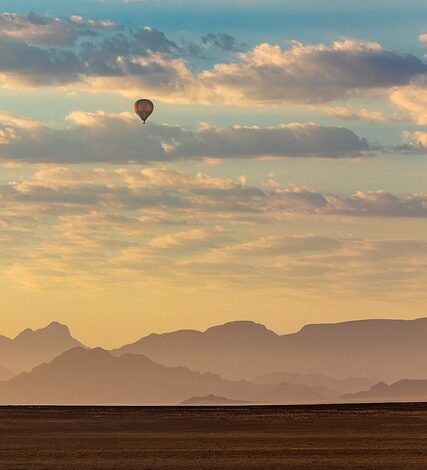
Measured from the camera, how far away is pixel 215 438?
262ft

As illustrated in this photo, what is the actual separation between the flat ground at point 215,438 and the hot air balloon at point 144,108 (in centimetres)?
2474

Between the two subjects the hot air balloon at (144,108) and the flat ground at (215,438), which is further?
the hot air balloon at (144,108)

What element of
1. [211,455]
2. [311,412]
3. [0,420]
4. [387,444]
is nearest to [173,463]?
[211,455]

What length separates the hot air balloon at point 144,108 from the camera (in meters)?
119

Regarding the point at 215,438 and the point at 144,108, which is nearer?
the point at 215,438

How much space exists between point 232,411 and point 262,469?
46.7 metres

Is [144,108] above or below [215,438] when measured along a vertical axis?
above

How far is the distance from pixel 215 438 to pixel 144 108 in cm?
4554

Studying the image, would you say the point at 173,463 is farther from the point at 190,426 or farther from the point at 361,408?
the point at 361,408

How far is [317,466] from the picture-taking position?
6359cm

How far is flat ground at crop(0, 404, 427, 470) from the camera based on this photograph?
215 ft

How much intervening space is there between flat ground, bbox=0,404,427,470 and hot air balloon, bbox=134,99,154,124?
24.7 meters

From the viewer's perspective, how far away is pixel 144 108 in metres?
119

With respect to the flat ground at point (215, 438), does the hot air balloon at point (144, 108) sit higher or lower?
higher
